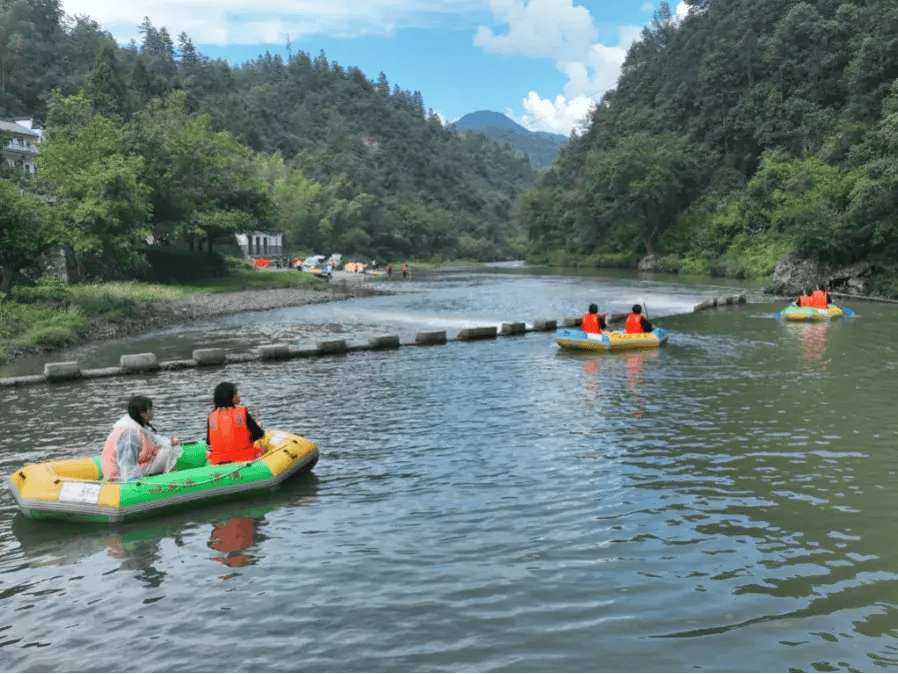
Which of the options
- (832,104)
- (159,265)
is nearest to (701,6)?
(832,104)

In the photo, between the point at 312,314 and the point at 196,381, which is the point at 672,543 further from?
the point at 312,314

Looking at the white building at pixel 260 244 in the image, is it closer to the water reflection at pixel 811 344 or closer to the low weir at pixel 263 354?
the low weir at pixel 263 354

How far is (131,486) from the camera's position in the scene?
10742 mm

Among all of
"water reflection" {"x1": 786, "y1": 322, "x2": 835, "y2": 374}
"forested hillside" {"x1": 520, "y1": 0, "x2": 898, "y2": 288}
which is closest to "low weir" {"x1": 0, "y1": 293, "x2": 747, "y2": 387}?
"water reflection" {"x1": 786, "y1": 322, "x2": 835, "y2": 374}

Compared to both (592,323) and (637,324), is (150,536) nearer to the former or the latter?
(592,323)

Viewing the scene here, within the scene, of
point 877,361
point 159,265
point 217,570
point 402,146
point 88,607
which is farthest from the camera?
point 402,146

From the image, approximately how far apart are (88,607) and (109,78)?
322 ft

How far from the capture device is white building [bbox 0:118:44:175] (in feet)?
249

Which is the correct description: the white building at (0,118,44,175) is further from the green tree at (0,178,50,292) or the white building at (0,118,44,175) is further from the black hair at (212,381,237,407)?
the black hair at (212,381,237,407)

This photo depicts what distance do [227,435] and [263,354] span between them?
44.5 feet

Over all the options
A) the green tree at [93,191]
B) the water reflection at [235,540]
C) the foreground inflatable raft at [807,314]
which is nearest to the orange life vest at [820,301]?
the foreground inflatable raft at [807,314]

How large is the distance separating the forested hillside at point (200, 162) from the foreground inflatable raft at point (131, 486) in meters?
21.3

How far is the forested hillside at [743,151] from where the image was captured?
53875mm

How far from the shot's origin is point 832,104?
7900 centimetres
